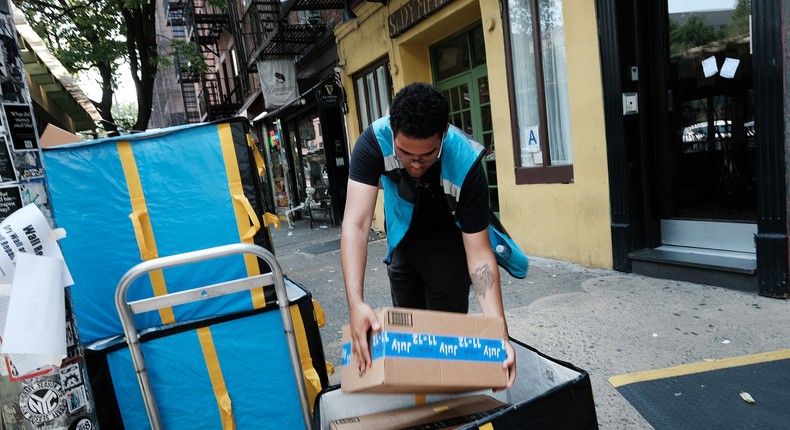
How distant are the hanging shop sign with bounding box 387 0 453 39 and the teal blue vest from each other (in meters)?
5.33

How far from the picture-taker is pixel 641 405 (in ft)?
8.66

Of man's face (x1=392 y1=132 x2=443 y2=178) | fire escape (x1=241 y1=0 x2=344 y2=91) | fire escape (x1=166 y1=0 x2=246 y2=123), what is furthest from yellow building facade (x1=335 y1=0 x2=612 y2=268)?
fire escape (x1=166 y1=0 x2=246 y2=123)

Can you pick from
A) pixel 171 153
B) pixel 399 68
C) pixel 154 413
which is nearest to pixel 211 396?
pixel 154 413

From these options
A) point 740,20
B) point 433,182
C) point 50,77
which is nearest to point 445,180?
point 433,182

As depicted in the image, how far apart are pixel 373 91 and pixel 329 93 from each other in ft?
3.69

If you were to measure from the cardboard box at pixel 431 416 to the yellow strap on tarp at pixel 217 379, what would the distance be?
81cm

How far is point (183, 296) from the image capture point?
77.7 inches

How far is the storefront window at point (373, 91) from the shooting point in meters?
9.12

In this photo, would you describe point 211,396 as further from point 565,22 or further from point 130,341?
point 565,22

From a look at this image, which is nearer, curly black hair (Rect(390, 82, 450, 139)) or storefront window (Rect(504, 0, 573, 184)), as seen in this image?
curly black hair (Rect(390, 82, 450, 139))

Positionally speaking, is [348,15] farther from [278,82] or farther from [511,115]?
[511,115]

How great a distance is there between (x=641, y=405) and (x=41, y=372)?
2.80 meters

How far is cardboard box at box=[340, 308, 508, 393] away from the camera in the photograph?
1.46 metres

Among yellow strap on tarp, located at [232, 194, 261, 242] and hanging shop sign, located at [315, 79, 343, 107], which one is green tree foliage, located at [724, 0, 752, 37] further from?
hanging shop sign, located at [315, 79, 343, 107]
